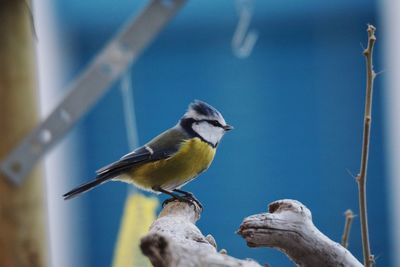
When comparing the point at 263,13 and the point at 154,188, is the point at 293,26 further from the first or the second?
the point at 154,188

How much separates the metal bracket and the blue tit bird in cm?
9

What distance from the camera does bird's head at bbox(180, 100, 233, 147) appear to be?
2.07 feet

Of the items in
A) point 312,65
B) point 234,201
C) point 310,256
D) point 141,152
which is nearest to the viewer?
point 310,256

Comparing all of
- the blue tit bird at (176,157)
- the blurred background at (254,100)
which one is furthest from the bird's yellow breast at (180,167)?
the blurred background at (254,100)

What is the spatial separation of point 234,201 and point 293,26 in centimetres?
37

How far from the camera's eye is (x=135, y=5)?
4.14ft

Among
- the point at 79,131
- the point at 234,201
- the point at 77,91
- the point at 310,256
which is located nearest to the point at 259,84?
the point at 234,201

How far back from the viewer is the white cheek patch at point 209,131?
65 cm

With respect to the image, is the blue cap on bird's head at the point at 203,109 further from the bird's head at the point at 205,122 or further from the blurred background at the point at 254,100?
the blurred background at the point at 254,100

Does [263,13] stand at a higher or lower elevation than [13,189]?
higher

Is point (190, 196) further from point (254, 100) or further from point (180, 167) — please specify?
point (254, 100)

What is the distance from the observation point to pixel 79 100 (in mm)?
698

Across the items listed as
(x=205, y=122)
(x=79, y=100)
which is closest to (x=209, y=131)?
(x=205, y=122)

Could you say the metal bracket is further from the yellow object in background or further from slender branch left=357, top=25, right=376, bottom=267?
slender branch left=357, top=25, right=376, bottom=267
